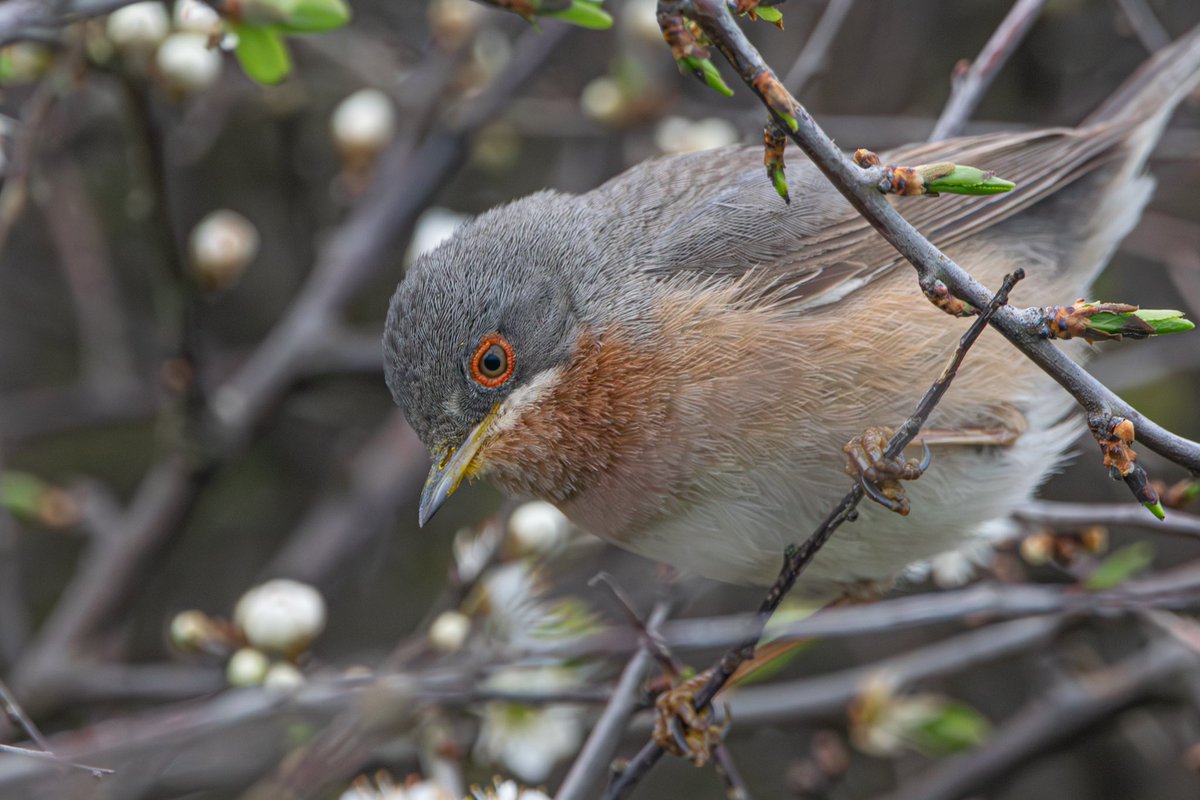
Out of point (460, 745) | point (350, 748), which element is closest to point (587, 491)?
point (460, 745)

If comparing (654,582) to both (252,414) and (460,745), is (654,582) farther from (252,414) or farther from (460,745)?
(252,414)

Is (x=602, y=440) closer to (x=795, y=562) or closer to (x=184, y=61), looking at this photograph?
(x=795, y=562)

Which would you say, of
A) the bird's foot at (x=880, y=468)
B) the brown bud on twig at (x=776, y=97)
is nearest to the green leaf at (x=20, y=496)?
the bird's foot at (x=880, y=468)

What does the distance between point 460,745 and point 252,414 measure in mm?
1961

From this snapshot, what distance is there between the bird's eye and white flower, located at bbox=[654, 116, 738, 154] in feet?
6.15

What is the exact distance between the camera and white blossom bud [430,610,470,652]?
3.59 m

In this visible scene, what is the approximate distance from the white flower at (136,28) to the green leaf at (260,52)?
4.37 feet

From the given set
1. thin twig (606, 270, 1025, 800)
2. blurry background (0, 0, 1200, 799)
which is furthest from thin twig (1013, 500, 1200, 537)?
thin twig (606, 270, 1025, 800)

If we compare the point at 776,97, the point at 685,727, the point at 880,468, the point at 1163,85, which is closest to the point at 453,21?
the point at 1163,85

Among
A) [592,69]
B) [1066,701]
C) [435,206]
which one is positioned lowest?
[1066,701]

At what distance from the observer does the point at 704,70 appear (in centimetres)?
224

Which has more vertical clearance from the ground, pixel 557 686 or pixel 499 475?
pixel 499 475

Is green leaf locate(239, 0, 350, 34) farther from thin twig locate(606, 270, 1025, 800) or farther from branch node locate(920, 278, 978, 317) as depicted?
thin twig locate(606, 270, 1025, 800)

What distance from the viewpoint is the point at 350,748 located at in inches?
95.5
